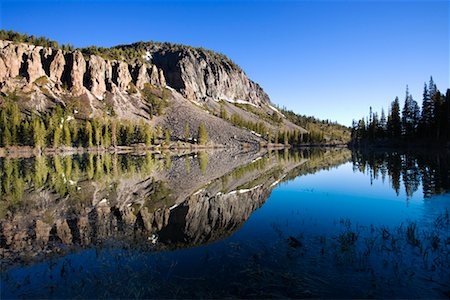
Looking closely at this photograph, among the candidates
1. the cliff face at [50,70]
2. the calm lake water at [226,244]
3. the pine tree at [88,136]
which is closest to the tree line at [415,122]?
the calm lake water at [226,244]

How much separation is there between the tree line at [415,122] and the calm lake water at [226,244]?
64948 mm

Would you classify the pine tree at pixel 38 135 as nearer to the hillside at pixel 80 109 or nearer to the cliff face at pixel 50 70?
the hillside at pixel 80 109

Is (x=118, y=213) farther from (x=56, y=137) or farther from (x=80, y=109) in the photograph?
(x=80, y=109)

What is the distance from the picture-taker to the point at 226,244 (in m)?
14.1

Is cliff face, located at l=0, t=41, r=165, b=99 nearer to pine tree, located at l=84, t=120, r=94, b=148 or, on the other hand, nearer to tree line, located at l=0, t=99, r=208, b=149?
tree line, located at l=0, t=99, r=208, b=149

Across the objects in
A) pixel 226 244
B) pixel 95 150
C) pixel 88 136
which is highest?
pixel 88 136

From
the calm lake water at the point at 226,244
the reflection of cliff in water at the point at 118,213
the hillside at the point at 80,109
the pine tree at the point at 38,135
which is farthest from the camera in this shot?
the hillside at the point at 80,109

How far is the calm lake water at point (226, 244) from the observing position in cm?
972

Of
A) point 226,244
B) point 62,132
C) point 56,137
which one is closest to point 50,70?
point 62,132

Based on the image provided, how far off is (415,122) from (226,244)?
10201 centimetres

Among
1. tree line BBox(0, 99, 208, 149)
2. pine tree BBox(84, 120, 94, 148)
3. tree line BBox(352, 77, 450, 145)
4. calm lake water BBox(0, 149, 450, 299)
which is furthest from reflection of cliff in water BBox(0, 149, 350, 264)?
pine tree BBox(84, 120, 94, 148)

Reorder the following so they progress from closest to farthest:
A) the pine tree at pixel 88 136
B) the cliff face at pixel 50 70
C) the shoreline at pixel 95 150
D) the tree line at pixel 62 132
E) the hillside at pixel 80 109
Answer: the shoreline at pixel 95 150 → the tree line at pixel 62 132 → the pine tree at pixel 88 136 → the hillside at pixel 80 109 → the cliff face at pixel 50 70

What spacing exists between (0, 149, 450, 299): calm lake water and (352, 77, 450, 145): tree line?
213ft

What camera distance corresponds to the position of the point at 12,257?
489 inches
